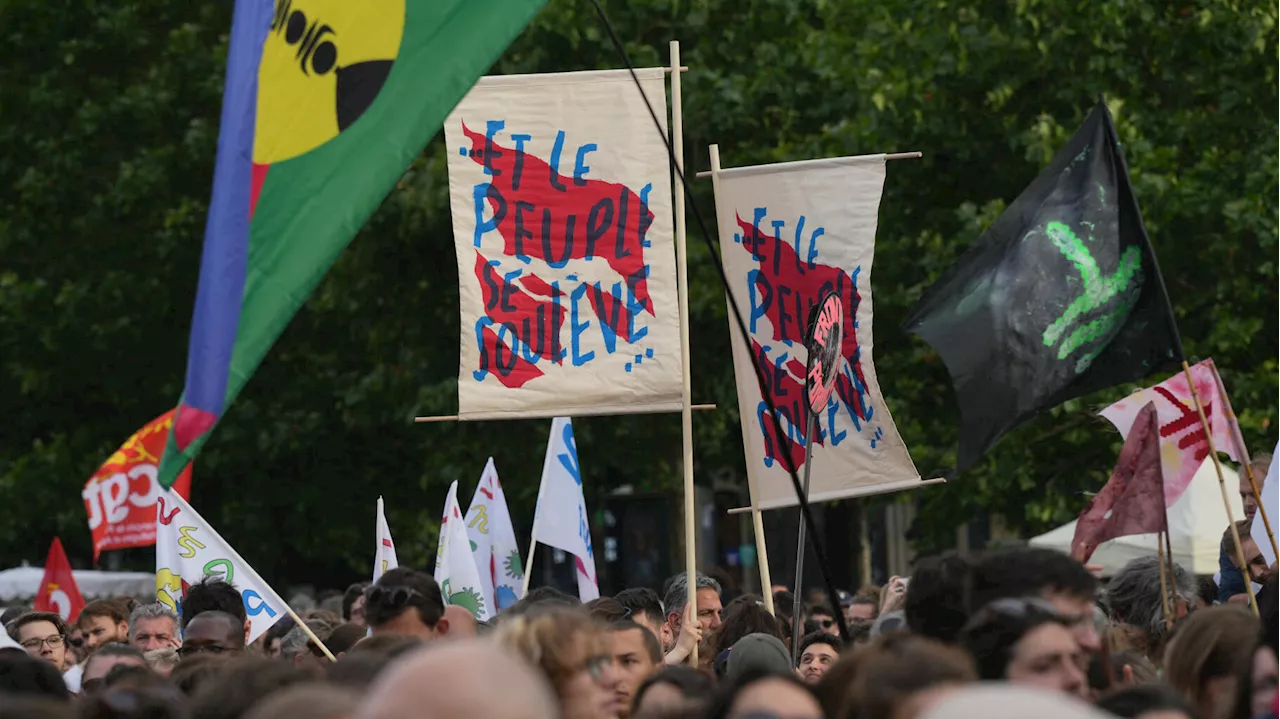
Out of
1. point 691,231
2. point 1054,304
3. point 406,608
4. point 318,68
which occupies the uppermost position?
point 691,231

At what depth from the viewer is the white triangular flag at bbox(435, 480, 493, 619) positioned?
9914 mm

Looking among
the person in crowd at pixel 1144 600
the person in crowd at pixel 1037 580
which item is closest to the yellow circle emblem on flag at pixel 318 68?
the person in crowd at pixel 1037 580

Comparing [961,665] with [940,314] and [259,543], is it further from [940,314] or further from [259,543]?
[259,543]

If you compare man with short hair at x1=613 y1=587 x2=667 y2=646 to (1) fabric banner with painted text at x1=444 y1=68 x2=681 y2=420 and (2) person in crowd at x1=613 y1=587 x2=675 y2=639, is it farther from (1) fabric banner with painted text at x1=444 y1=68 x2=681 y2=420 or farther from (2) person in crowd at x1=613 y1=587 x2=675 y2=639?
(1) fabric banner with painted text at x1=444 y1=68 x2=681 y2=420

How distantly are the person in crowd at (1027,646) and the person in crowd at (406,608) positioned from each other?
1.99 meters

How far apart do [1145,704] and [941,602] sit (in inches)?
38.4

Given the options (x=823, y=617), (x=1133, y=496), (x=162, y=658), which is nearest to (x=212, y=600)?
(x=162, y=658)

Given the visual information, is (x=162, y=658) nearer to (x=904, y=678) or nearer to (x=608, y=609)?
(x=608, y=609)

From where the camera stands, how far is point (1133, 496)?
811 centimetres

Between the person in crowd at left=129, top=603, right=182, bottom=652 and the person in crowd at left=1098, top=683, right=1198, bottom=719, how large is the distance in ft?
20.0

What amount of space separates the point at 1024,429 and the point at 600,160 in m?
9.05

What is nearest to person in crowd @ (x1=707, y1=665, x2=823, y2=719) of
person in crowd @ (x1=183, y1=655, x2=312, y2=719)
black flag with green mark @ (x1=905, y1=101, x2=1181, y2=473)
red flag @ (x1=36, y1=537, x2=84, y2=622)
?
person in crowd @ (x1=183, y1=655, x2=312, y2=719)

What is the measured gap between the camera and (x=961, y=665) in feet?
13.8

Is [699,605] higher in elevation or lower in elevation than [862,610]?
higher
